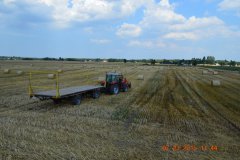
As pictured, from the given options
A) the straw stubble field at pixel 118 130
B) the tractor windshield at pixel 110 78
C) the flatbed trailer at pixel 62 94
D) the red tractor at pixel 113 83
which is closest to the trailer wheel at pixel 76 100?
the flatbed trailer at pixel 62 94

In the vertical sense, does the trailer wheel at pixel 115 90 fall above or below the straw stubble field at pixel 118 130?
above

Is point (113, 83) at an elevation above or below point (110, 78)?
below

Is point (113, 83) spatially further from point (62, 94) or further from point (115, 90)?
point (62, 94)

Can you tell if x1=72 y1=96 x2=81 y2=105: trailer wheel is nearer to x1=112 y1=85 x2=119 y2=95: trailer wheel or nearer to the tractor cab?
the tractor cab

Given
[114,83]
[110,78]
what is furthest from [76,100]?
[114,83]

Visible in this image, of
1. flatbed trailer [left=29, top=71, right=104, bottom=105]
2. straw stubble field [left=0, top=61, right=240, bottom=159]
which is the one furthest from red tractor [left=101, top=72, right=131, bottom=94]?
straw stubble field [left=0, top=61, right=240, bottom=159]

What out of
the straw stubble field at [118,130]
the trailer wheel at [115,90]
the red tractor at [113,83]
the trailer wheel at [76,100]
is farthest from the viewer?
the trailer wheel at [115,90]

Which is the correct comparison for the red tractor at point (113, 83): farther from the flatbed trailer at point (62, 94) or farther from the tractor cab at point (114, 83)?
the flatbed trailer at point (62, 94)

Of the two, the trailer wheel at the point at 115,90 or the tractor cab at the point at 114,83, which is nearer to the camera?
the tractor cab at the point at 114,83

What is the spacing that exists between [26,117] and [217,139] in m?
7.52

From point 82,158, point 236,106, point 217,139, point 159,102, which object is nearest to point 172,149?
point 217,139

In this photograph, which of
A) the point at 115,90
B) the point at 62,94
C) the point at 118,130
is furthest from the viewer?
the point at 115,90

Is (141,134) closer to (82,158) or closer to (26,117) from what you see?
(82,158)

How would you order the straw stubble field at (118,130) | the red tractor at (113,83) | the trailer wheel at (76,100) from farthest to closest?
the red tractor at (113,83) → the trailer wheel at (76,100) → the straw stubble field at (118,130)
